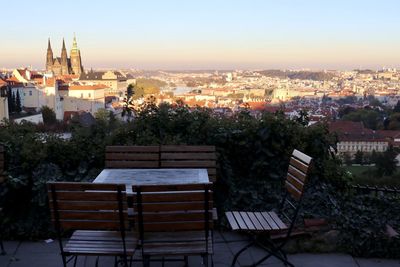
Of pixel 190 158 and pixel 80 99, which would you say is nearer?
pixel 190 158

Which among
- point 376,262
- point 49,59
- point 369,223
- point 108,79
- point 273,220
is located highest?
point 49,59

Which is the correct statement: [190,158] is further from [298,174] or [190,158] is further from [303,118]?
[303,118]

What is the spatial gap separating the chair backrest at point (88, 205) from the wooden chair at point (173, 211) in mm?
115

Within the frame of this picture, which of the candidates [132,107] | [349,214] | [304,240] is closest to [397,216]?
[349,214]

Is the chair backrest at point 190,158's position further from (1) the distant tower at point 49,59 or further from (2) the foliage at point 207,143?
(1) the distant tower at point 49,59

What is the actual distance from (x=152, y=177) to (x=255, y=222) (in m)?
0.93

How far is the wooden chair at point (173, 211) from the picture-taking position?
290 cm

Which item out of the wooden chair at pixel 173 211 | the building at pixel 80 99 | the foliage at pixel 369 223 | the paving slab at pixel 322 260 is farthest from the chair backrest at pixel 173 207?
the building at pixel 80 99

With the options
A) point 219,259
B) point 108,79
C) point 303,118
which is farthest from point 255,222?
point 108,79

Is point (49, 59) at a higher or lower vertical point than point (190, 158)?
higher

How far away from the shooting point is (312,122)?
6.21m

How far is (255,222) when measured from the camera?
3.80 meters

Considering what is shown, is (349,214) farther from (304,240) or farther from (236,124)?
(236,124)

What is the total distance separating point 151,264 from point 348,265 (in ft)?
5.39
